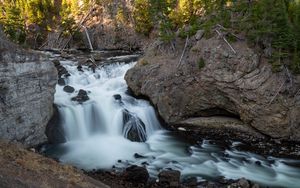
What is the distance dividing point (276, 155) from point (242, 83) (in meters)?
5.01

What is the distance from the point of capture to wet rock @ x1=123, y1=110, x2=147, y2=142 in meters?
23.9

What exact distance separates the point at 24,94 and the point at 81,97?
622cm

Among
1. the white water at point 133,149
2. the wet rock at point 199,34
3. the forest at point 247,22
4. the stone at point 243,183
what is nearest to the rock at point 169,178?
the white water at point 133,149

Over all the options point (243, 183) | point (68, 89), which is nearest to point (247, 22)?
point (243, 183)

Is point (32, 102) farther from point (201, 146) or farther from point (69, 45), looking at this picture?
point (69, 45)

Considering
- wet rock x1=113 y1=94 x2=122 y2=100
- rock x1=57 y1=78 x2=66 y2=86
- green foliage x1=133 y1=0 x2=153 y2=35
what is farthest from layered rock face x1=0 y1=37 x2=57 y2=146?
green foliage x1=133 y1=0 x2=153 y2=35

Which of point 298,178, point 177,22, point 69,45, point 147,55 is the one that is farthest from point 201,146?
point 69,45

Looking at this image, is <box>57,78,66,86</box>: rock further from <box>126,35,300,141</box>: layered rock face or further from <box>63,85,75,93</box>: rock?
<box>126,35,300,141</box>: layered rock face

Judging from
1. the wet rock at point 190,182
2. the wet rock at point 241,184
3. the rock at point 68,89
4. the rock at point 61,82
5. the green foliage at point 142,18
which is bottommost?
the wet rock at point 190,182

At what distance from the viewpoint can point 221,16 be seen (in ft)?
93.5

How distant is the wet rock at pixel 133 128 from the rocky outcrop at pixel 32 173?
432 inches

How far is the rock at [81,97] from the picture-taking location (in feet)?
84.8

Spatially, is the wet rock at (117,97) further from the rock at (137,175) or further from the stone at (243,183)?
the stone at (243,183)

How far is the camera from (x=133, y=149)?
22328 mm
